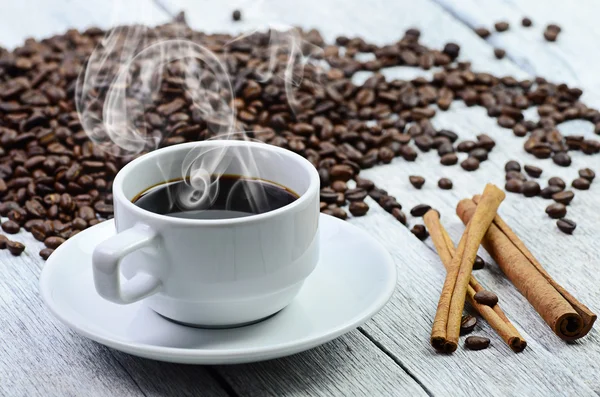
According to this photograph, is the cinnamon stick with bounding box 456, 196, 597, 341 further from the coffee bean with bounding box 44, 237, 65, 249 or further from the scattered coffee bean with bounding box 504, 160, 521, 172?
the coffee bean with bounding box 44, 237, 65, 249

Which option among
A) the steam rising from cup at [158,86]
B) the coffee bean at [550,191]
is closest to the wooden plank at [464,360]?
the coffee bean at [550,191]

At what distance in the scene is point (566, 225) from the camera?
160 centimetres

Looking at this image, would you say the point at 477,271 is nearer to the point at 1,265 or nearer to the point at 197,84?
the point at 1,265

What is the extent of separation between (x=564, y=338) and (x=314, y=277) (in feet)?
1.30

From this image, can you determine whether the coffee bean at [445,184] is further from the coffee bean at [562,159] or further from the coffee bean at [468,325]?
the coffee bean at [468,325]

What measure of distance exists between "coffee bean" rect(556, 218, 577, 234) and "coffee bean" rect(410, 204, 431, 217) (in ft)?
0.86

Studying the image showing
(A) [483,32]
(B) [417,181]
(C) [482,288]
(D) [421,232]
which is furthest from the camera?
(A) [483,32]

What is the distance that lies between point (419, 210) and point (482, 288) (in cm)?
34

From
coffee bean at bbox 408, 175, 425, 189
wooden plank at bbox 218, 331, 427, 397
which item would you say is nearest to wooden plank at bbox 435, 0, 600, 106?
coffee bean at bbox 408, 175, 425, 189

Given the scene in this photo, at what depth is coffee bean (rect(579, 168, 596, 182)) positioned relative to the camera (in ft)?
6.01

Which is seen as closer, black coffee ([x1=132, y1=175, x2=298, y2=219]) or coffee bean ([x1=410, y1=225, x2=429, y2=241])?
black coffee ([x1=132, y1=175, x2=298, y2=219])

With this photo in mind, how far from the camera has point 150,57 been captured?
7.50ft

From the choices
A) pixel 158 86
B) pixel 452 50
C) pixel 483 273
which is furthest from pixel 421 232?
pixel 452 50

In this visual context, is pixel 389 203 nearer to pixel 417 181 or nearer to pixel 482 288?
pixel 417 181
